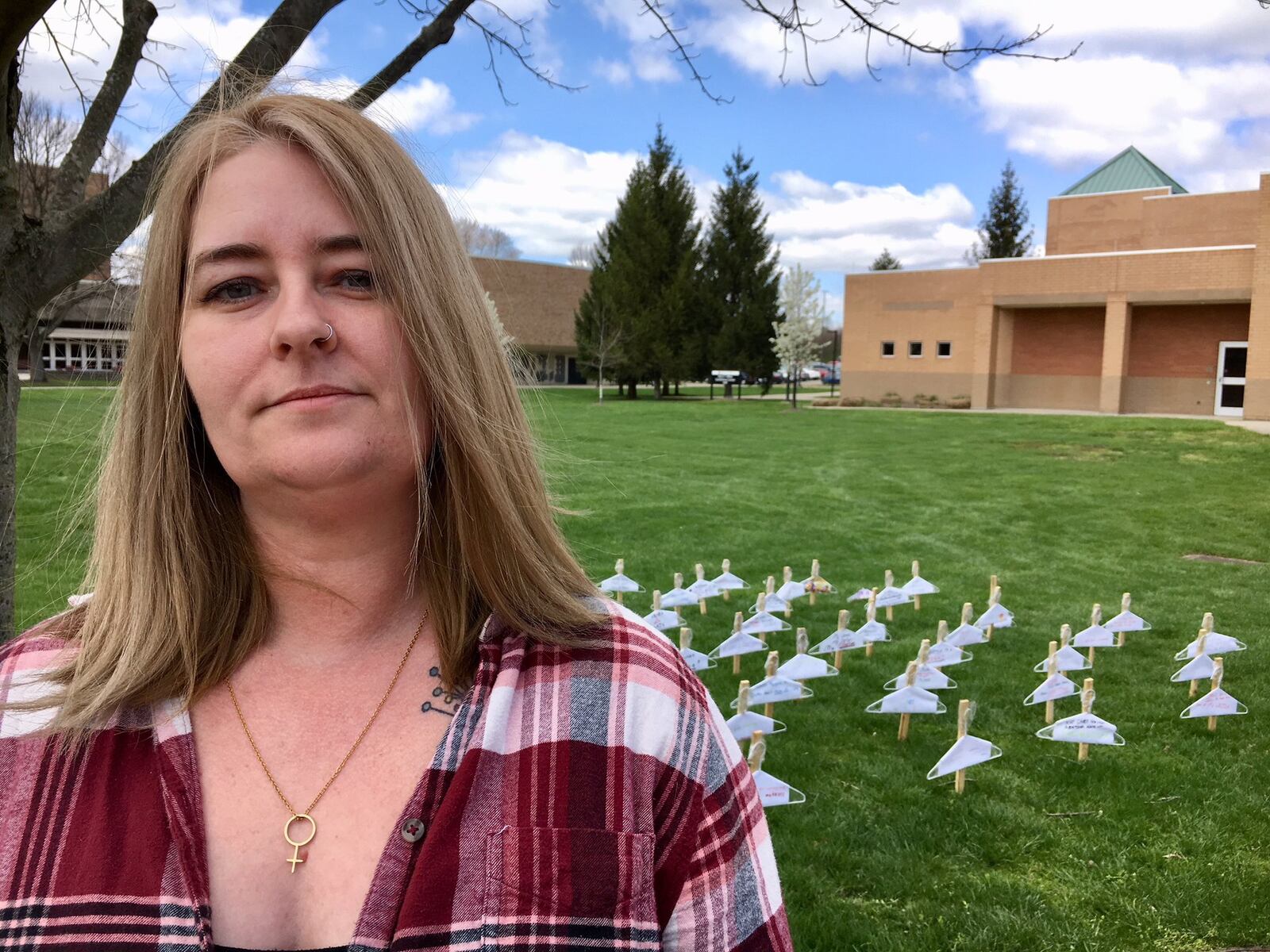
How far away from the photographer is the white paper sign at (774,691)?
18.5 ft

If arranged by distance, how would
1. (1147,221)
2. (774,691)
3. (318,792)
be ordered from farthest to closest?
1. (1147,221)
2. (774,691)
3. (318,792)

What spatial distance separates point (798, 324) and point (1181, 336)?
18895mm

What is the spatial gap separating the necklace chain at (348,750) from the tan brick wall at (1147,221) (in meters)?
43.4

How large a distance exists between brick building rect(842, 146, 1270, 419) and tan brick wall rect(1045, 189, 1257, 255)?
0.16 feet

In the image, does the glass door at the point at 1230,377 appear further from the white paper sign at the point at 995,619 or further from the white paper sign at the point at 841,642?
the white paper sign at the point at 841,642

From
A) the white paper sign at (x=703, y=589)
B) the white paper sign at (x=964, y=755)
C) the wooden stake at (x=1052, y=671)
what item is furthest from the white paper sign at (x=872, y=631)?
the white paper sign at (x=964, y=755)

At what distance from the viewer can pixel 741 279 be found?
165 ft

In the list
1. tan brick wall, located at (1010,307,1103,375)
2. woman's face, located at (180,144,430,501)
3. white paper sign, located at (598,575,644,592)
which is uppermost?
tan brick wall, located at (1010,307,1103,375)

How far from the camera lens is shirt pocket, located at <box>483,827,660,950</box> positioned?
1.26 meters

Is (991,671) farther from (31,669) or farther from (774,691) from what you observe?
(31,669)

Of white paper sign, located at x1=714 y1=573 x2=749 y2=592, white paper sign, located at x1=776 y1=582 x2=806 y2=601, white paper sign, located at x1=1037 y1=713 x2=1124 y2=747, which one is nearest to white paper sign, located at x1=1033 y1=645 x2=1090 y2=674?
white paper sign, located at x1=1037 y1=713 x2=1124 y2=747

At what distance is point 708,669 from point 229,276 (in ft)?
20.0

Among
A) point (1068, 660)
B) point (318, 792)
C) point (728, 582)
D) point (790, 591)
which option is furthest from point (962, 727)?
point (318, 792)

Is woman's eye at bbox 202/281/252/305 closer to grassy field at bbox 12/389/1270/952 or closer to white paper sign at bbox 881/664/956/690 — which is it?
grassy field at bbox 12/389/1270/952
